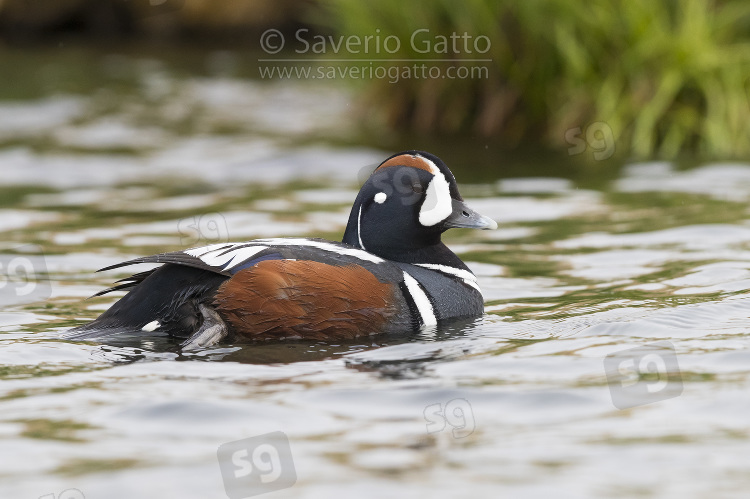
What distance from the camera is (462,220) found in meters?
5.80

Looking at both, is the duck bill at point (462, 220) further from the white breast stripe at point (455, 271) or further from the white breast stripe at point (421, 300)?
the white breast stripe at point (421, 300)

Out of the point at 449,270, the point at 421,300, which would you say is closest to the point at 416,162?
the point at 449,270

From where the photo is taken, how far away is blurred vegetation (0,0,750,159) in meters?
10.6

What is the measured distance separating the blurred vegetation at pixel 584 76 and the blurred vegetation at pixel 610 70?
11 mm

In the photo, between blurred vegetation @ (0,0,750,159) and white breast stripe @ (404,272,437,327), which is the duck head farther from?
blurred vegetation @ (0,0,750,159)

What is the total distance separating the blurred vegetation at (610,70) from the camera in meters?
10.5

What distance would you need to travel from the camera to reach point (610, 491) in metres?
3.55

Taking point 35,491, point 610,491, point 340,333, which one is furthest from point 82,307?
point 610,491

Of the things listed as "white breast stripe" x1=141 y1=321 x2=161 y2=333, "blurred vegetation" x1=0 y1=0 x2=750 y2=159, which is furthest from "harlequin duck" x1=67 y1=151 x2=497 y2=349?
"blurred vegetation" x1=0 y1=0 x2=750 y2=159

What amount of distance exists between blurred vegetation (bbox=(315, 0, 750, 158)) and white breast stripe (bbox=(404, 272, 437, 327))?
547 centimetres

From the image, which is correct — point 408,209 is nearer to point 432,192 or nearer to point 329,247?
point 432,192

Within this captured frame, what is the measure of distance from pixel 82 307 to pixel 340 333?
198cm

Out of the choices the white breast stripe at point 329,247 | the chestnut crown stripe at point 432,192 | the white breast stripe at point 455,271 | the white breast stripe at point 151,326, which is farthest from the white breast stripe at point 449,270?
the white breast stripe at point 151,326

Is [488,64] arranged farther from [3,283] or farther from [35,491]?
[35,491]
